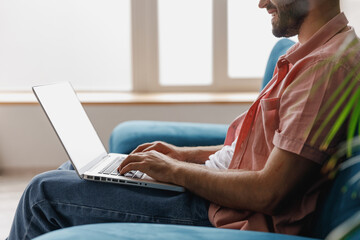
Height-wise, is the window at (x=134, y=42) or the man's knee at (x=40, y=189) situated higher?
the window at (x=134, y=42)

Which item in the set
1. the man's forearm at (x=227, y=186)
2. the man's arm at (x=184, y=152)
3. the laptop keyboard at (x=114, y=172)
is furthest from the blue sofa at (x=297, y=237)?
the man's arm at (x=184, y=152)

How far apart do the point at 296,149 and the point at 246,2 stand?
2.60 metres

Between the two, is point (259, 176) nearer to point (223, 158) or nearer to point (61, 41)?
point (223, 158)

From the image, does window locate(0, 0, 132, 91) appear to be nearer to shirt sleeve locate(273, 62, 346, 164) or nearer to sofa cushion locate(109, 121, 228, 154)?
sofa cushion locate(109, 121, 228, 154)

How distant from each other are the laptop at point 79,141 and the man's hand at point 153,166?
17mm

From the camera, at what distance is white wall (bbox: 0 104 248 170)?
3.06 metres

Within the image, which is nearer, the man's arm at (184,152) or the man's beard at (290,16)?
the man's beard at (290,16)

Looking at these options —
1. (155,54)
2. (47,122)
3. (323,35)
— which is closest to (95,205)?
(323,35)

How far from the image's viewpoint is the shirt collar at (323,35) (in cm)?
106

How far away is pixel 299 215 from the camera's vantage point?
102 cm

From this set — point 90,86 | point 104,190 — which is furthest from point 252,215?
point 90,86

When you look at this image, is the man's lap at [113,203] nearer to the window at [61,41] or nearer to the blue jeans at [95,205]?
the blue jeans at [95,205]

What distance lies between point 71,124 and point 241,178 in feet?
1.93

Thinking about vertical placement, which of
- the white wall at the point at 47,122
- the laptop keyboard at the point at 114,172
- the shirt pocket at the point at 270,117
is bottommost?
the white wall at the point at 47,122
